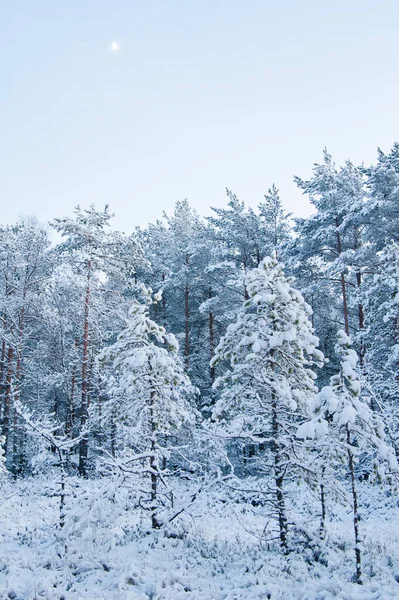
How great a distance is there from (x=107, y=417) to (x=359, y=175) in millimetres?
18354

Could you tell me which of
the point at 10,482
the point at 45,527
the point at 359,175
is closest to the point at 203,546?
the point at 45,527

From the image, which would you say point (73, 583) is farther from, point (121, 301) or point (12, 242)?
point (12, 242)

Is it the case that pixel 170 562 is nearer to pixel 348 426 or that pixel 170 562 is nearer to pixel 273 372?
pixel 273 372

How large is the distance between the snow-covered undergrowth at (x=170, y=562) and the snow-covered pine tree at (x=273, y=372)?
1.23 metres

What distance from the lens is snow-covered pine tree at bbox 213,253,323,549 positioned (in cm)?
915

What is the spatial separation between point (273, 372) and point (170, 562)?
4.70 m

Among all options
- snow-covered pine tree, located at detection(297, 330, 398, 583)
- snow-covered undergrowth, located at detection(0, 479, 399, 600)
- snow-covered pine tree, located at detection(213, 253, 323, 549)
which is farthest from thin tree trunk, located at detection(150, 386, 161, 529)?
snow-covered pine tree, located at detection(297, 330, 398, 583)

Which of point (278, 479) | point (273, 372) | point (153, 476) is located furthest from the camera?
point (153, 476)

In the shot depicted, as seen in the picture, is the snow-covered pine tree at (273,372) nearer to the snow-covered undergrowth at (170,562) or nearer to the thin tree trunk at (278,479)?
the thin tree trunk at (278,479)

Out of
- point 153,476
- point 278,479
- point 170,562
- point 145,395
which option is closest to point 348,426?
point 278,479

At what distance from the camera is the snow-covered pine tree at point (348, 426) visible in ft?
23.8

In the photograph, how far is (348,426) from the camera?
781 centimetres

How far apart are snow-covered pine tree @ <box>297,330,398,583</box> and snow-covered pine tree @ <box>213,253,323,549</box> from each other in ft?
3.77

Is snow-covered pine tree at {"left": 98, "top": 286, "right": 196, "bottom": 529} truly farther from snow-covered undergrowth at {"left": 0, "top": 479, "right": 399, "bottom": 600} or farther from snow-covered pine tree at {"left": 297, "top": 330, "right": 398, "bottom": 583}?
snow-covered pine tree at {"left": 297, "top": 330, "right": 398, "bottom": 583}
